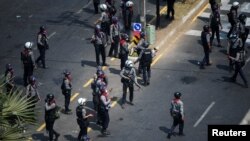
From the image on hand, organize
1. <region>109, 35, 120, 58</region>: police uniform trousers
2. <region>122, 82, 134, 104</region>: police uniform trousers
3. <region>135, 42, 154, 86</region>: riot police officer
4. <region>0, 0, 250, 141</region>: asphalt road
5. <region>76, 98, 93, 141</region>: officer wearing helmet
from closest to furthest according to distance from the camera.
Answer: <region>76, 98, 93, 141</region>: officer wearing helmet < <region>0, 0, 250, 141</region>: asphalt road < <region>122, 82, 134, 104</region>: police uniform trousers < <region>135, 42, 154, 86</region>: riot police officer < <region>109, 35, 120, 58</region>: police uniform trousers

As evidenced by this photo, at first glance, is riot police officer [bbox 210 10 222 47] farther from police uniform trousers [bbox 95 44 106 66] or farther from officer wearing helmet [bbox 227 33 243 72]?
police uniform trousers [bbox 95 44 106 66]

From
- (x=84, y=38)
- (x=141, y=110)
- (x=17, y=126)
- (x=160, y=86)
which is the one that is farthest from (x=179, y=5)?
(x=17, y=126)

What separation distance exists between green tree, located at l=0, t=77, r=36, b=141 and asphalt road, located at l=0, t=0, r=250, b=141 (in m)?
7.23

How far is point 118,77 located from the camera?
89.7 feet

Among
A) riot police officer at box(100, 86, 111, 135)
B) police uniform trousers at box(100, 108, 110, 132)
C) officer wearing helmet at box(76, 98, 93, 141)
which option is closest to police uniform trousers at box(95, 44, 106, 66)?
riot police officer at box(100, 86, 111, 135)

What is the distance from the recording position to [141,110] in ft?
81.2

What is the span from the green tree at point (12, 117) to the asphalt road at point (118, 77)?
723 cm

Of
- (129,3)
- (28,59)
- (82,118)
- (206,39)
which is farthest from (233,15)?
(82,118)

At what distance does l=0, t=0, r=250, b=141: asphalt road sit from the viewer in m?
23.7

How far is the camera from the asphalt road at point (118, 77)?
23.7 meters

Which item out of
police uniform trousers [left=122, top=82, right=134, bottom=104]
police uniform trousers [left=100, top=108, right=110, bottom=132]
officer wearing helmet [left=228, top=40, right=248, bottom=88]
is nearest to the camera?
police uniform trousers [left=100, top=108, right=110, bottom=132]

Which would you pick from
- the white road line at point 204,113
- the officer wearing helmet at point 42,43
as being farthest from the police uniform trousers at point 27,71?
the white road line at point 204,113

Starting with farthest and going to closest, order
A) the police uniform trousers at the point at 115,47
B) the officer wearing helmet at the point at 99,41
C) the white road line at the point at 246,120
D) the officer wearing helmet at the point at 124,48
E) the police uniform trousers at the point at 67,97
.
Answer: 1. the police uniform trousers at the point at 115,47
2. the officer wearing helmet at the point at 99,41
3. the officer wearing helmet at the point at 124,48
4. the police uniform trousers at the point at 67,97
5. the white road line at the point at 246,120

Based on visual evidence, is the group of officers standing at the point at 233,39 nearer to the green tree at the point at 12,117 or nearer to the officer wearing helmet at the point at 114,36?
the officer wearing helmet at the point at 114,36
